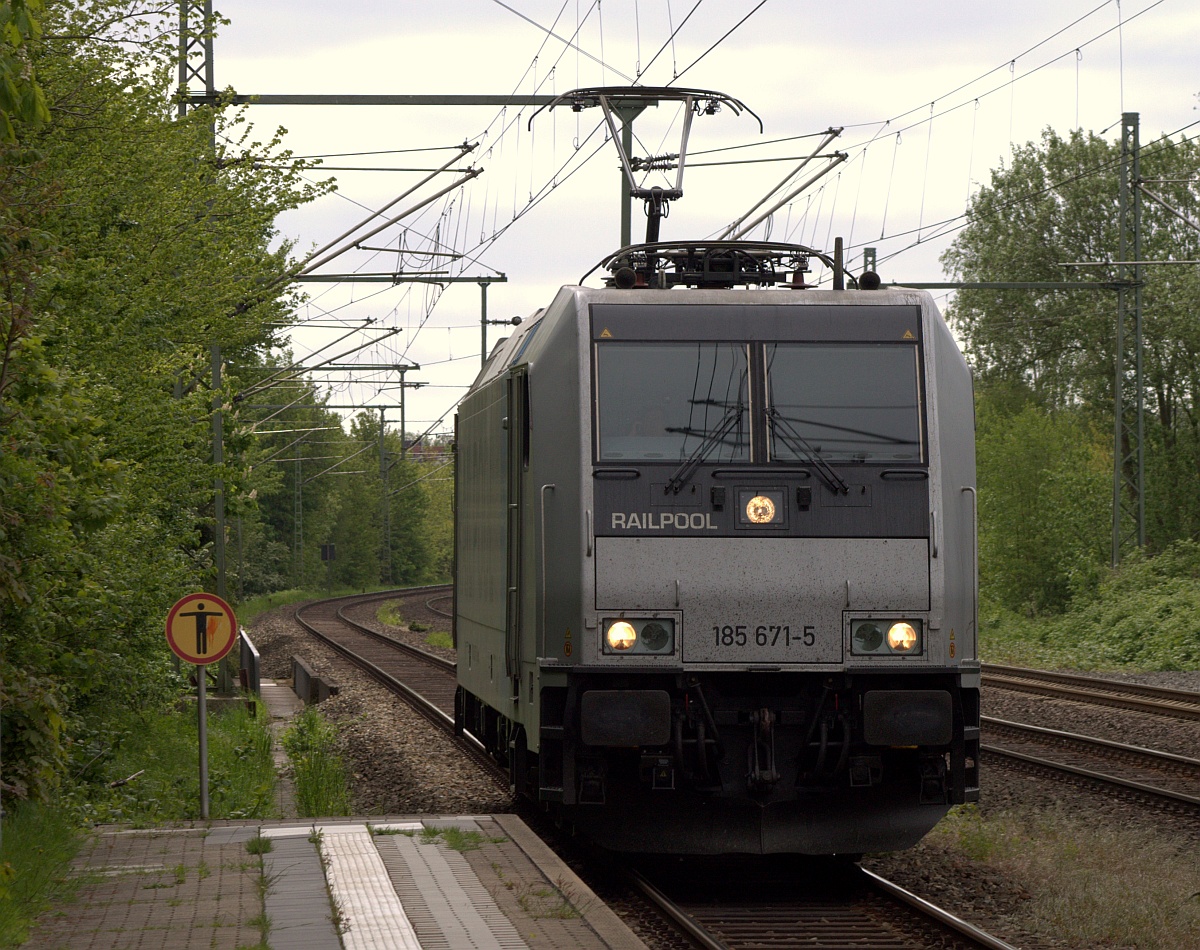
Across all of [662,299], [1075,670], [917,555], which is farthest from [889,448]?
[1075,670]

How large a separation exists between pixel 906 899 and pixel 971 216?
43743mm

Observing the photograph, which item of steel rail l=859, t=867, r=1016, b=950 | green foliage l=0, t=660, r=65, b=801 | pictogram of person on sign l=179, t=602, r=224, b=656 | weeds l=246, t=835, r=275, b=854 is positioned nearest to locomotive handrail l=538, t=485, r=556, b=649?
weeds l=246, t=835, r=275, b=854

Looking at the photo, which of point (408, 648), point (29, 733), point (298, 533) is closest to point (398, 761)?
point (29, 733)

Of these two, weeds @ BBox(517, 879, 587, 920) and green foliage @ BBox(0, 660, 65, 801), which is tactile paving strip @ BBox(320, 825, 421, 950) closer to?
weeds @ BBox(517, 879, 587, 920)

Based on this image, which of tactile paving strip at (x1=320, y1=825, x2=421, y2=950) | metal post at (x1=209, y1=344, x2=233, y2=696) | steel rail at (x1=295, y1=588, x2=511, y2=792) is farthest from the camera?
metal post at (x1=209, y1=344, x2=233, y2=696)

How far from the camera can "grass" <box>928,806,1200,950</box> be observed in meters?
8.41

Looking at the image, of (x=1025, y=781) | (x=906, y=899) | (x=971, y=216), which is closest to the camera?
(x=906, y=899)

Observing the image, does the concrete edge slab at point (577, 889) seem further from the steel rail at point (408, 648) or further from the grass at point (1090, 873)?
the steel rail at point (408, 648)

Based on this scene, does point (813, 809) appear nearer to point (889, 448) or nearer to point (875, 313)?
point (889, 448)

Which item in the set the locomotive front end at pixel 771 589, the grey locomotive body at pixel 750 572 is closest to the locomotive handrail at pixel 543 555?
the grey locomotive body at pixel 750 572

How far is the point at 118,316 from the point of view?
1422 centimetres

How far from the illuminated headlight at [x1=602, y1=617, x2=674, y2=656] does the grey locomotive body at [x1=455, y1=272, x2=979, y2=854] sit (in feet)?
0.04

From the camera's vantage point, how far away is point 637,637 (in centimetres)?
925

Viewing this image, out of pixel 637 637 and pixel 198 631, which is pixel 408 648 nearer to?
pixel 198 631
